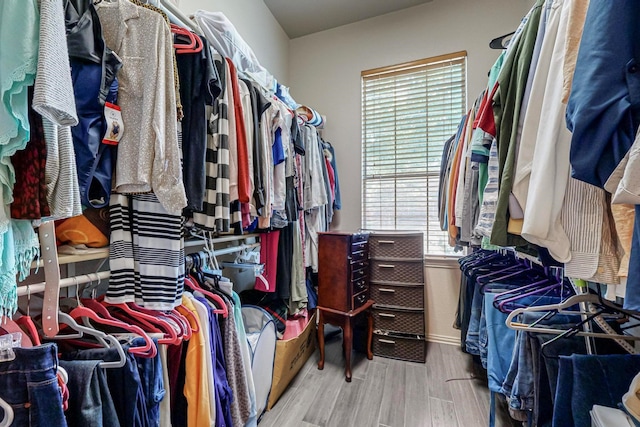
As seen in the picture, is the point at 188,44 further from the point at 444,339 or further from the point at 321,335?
the point at 444,339

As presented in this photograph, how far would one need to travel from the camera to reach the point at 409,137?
2586 millimetres

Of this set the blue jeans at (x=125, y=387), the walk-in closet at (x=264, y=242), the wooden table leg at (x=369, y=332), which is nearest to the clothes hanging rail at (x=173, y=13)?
the walk-in closet at (x=264, y=242)

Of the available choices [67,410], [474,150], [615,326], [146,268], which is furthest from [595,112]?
[67,410]

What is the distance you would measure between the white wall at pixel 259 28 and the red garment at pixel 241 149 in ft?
2.72

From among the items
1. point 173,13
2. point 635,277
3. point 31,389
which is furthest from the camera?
point 173,13

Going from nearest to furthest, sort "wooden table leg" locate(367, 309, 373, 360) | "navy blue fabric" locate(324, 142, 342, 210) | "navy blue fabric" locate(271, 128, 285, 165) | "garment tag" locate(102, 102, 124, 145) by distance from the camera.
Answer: "garment tag" locate(102, 102, 124, 145) < "navy blue fabric" locate(271, 128, 285, 165) < "wooden table leg" locate(367, 309, 373, 360) < "navy blue fabric" locate(324, 142, 342, 210)

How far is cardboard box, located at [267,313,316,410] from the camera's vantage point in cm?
162

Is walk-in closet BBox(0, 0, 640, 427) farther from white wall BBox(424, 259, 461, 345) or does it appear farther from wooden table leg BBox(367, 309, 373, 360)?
white wall BBox(424, 259, 461, 345)

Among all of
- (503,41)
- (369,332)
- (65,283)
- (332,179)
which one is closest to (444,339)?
(369,332)

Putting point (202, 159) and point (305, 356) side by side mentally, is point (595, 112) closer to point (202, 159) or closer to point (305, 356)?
point (202, 159)

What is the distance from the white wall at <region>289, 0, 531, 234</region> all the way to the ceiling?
0.21 ft

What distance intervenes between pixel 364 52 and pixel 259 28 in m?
1.00

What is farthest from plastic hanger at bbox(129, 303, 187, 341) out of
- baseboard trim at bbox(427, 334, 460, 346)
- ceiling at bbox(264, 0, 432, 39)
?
ceiling at bbox(264, 0, 432, 39)

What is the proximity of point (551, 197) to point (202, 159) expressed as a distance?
1010 mm
